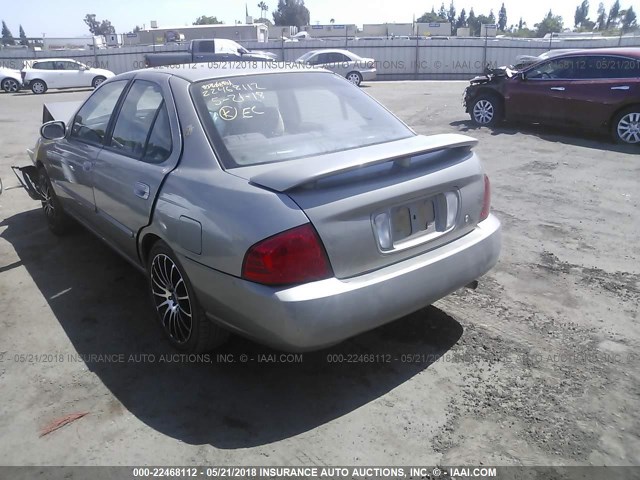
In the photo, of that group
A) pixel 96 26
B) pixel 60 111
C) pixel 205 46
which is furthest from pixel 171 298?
pixel 96 26

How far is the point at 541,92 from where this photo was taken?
1031 centimetres

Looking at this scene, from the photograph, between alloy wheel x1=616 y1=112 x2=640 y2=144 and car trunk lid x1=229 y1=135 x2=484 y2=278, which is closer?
car trunk lid x1=229 y1=135 x2=484 y2=278

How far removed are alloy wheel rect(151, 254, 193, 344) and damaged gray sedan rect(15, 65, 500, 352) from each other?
0.01 meters

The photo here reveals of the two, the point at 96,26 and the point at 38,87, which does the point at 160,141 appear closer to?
the point at 38,87

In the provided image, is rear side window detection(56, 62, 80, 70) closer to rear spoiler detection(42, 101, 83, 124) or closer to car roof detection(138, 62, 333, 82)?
rear spoiler detection(42, 101, 83, 124)

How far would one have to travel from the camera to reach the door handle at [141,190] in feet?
10.6

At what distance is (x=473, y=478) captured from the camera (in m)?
2.36

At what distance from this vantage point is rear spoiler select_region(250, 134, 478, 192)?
256 cm

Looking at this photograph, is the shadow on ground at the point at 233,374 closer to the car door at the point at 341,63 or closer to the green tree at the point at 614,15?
the car door at the point at 341,63

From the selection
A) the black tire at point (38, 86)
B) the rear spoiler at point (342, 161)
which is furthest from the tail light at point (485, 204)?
the black tire at point (38, 86)

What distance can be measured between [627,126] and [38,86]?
75.1 feet

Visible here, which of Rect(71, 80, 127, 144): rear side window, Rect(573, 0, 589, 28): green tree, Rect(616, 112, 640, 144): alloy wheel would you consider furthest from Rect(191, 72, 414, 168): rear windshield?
Rect(573, 0, 589, 28): green tree

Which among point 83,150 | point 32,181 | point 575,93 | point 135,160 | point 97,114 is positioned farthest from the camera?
point 575,93

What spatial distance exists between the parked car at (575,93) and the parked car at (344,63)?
42.1 ft
